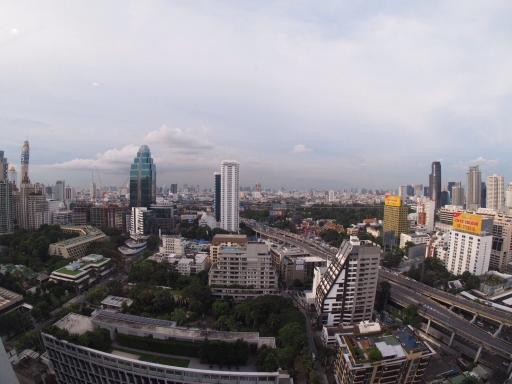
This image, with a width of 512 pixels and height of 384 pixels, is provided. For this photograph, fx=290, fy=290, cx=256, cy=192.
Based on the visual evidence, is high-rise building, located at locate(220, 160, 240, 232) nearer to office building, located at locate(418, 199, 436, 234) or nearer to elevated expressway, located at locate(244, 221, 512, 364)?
elevated expressway, located at locate(244, 221, 512, 364)

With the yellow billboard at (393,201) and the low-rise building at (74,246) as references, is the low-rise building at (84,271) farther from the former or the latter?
the yellow billboard at (393,201)

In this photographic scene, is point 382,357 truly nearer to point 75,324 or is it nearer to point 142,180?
point 75,324

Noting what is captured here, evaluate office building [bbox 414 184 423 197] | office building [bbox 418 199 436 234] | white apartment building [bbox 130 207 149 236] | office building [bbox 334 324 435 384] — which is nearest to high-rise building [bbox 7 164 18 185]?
white apartment building [bbox 130 207 149 236]

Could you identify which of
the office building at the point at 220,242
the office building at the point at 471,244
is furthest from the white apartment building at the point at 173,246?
the office building at the point at 471,244

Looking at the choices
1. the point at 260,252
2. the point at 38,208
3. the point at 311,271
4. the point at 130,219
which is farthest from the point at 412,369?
the point at 38,208

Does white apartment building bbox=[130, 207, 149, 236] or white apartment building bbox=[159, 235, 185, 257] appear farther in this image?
white apartment building bbox=[130, 207, 149, 236]

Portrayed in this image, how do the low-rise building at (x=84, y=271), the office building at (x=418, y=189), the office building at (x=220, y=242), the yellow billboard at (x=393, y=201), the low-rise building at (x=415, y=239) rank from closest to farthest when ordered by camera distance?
the low-rise building at (x=84, y=271)
the office building at (x=220, y=242)
the low-rise building at (x=415, y=239)
the yellow billboard at (x=393, y=201)
the office building at (x=418, y=189)

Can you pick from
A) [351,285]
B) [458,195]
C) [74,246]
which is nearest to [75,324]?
[351,285]
